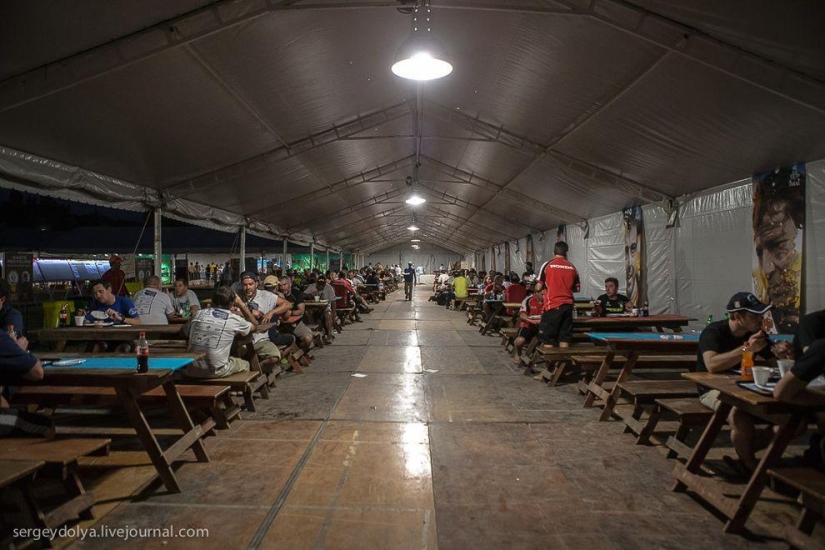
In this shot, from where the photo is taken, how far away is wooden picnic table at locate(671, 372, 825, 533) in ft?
8.43

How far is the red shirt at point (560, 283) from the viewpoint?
247 inches

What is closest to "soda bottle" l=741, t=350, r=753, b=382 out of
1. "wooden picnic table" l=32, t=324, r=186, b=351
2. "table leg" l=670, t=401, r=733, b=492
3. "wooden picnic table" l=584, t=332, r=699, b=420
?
"table leg" l=670, t=401, r=733, b=492

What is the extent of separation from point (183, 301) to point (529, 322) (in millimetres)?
5127

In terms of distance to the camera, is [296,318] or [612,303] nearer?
[296,318]

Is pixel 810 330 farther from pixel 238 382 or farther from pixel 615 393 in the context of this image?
pixel 238 382

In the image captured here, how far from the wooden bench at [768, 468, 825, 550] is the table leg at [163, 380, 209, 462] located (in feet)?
11.7

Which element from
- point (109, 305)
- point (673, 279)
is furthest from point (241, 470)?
point (673, 279)

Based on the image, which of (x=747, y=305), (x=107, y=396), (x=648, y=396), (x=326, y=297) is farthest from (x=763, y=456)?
(x=326, y=297)

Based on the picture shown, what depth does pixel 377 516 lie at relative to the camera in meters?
2.87

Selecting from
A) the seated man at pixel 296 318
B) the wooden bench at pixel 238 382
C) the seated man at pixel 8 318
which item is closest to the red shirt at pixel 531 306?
the seated man at pixel 296 318

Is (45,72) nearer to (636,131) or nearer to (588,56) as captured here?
(588,56)

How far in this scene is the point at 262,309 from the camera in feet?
20.2

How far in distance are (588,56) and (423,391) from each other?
4058 millimetres

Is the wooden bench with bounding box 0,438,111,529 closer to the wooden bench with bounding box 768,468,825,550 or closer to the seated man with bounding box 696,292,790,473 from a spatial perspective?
the wooden bench with bounding box 768,468,825,550
